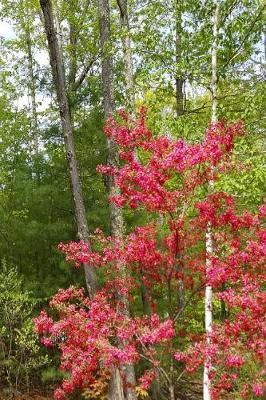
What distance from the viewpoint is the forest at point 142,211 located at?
18.9 feet

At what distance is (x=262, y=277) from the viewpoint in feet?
19.3

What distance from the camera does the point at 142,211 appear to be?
10789mm

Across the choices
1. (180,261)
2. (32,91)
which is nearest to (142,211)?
(180,261)

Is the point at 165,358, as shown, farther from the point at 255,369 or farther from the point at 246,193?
the point at 246,193

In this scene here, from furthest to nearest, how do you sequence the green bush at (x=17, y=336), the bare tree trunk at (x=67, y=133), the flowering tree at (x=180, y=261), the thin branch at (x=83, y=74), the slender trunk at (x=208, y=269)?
the thin branch at (x=83, y=74)
the green bush at (x=17, y=336)
the bare tree trunk at (x=67, y=133)
the slender trunk at (x=208, y=269)
the flowering tree at (x=180, y=261)

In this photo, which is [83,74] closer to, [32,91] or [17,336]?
[32,91]

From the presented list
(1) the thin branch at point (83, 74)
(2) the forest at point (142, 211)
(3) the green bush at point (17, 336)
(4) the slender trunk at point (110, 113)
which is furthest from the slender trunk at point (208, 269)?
(1) the thin branch at point (83, 74)

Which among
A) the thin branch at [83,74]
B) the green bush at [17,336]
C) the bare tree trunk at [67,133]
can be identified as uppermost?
the thin branch at [83,74]

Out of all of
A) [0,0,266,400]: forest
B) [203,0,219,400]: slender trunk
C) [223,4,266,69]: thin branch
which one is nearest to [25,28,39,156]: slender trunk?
[0,0,266,400]: forest

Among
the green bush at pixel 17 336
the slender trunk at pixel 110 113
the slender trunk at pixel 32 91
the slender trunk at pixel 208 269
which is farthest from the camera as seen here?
the slender trunk at pixel 32 91

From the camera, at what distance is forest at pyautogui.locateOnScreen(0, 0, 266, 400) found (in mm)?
5746

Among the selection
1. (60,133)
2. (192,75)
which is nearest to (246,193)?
(192,75)

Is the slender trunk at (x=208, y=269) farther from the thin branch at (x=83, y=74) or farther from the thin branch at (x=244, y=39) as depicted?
the thin branch at (x=83, y=74)

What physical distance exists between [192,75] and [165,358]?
17.5ft
